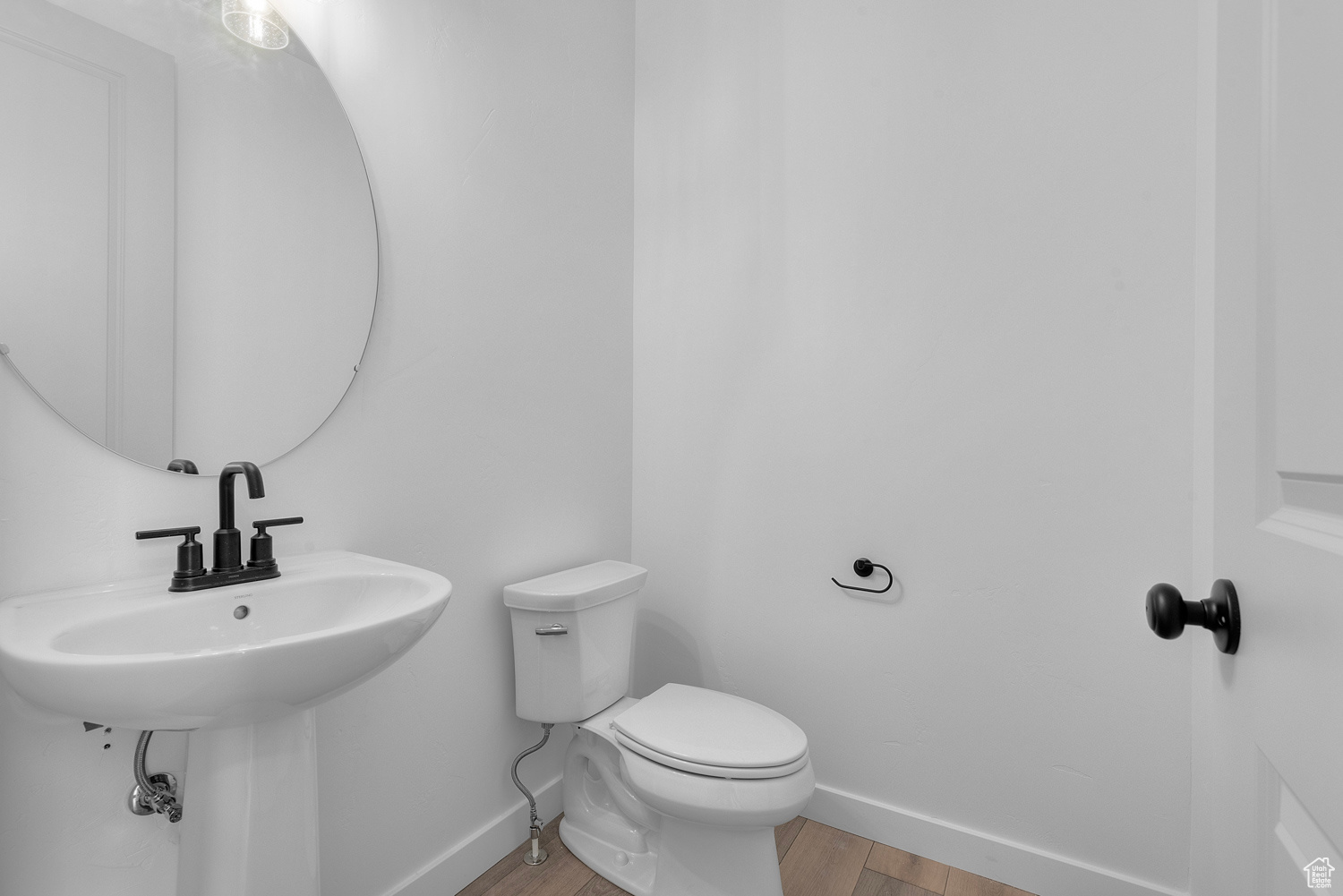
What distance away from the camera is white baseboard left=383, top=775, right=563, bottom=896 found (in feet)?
4.26

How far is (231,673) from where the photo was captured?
66 centimetres

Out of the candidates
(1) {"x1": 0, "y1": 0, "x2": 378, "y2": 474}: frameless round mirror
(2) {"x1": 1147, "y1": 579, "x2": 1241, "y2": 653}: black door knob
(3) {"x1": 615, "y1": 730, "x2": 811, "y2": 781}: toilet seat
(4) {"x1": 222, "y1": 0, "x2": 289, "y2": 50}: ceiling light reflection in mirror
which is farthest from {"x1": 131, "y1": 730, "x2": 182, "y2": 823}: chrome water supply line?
(2) {"x1": 1147, "y1": 579, "x2": 1241, "y2": 653}: black door knob

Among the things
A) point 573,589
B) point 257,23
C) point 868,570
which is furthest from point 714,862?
point 257,23

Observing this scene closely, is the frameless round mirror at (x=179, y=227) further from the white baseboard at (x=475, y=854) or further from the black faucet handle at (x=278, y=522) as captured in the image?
the white baseboard at (x=475, y=854)

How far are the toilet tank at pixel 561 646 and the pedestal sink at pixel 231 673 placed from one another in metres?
0.47

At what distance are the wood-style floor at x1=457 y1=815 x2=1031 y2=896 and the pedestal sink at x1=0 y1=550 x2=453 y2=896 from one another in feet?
2.31

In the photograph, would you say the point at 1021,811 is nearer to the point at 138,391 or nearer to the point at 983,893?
the point at 983,893

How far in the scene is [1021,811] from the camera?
1435mm

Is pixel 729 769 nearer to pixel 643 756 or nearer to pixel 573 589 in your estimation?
pixel 643 756

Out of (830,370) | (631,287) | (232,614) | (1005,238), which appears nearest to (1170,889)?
(830,370)

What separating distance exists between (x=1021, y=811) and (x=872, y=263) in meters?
1.39

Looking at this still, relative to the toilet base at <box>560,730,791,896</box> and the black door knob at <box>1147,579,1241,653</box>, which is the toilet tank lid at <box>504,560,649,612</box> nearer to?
the toilet base at <box>560,730,791,896</box>

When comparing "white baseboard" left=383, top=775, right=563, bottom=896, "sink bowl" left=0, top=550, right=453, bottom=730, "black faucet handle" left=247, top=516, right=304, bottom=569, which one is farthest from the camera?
"white baseboard" left=383, top=775, right=563, bottom=896

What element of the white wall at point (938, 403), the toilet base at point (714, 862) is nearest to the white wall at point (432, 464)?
the white wall at point (938, 403)
